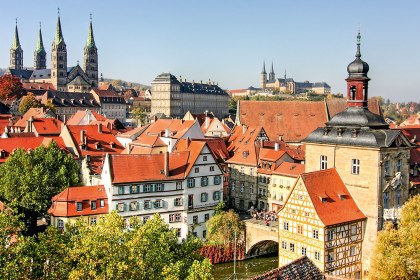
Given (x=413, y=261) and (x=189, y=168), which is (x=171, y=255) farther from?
(x=189, y=168)

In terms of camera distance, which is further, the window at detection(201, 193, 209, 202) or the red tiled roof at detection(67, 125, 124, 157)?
the red tiled roof at detection(67, 125, 124, 157)

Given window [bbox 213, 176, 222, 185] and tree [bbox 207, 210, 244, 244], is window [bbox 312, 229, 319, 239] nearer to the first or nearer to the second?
tree [bbox 207, 210, 244, 244]

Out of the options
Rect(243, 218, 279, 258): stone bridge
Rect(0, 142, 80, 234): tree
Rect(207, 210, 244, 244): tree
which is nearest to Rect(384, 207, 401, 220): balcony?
Rect(243, 218, 279, 258): stone bridge

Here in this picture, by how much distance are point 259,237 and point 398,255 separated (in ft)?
59.8

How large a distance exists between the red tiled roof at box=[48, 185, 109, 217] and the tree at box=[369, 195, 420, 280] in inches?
963

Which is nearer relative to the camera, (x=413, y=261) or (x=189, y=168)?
(x=413, y=261)

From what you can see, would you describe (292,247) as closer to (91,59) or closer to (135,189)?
(135,189)

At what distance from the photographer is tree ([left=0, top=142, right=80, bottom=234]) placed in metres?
47.9

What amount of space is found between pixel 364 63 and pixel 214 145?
75.9 ft

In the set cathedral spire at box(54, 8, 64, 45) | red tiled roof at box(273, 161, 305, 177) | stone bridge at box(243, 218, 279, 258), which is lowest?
stone bridge at box(243, 218, 279, 258)

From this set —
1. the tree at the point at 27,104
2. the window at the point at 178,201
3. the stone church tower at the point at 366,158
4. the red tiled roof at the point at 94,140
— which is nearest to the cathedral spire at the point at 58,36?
the tree at the point at 27,104

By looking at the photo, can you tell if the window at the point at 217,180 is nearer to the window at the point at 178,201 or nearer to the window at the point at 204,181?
the window at the point at 204,181

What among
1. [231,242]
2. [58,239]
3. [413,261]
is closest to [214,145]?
[231,242]

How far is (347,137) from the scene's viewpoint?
42781 millimetres
